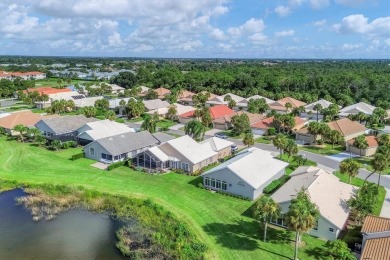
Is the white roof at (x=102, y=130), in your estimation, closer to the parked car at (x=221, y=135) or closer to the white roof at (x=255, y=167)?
the parked car at (x=221, y=135)

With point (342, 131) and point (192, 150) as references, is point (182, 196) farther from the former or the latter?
point (342, 131)

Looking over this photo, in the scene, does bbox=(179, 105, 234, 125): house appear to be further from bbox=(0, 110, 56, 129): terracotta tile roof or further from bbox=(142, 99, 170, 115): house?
bbox=(0, 110, 56, 129): terracotta tile roof

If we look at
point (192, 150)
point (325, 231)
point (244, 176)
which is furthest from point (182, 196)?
point (325, 231)

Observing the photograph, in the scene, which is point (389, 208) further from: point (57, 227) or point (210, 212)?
point (57, 227)

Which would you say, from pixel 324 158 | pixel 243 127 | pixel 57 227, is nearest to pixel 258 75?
pixel 243 127

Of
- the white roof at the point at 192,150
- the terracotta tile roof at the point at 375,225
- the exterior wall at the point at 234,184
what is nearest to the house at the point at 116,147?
the white roof at the point at 192,150

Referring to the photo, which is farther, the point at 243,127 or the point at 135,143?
the point at 243,127

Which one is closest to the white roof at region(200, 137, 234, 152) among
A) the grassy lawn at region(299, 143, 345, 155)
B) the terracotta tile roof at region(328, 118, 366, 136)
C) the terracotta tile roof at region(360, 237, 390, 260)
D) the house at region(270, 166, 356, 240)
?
the grassy lawn at region(299, 143, 345, 155)
